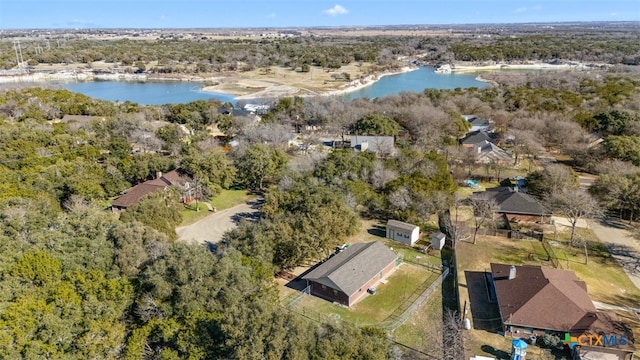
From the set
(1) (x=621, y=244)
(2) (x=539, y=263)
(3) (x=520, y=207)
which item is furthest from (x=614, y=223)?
(2) (x=539, y=263)

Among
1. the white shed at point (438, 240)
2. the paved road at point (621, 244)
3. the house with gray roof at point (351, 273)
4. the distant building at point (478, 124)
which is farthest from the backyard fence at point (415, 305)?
the distant building at point (478, 124)

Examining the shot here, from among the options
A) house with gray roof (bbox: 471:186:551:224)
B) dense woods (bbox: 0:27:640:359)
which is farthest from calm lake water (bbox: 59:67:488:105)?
house with gray roof (bbox: 471:186:551:224)

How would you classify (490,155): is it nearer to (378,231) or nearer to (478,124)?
(478,124)

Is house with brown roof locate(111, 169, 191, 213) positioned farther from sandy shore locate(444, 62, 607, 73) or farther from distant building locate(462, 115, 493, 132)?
sandy shore locate(444, 62, 607, 73)

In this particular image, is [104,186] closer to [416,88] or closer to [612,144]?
[612,144]

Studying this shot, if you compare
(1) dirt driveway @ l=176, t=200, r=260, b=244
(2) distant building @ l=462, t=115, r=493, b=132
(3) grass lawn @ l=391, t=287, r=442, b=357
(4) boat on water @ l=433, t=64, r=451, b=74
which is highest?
(4) boat on water @ l=433, t=64, r=451, b=74
